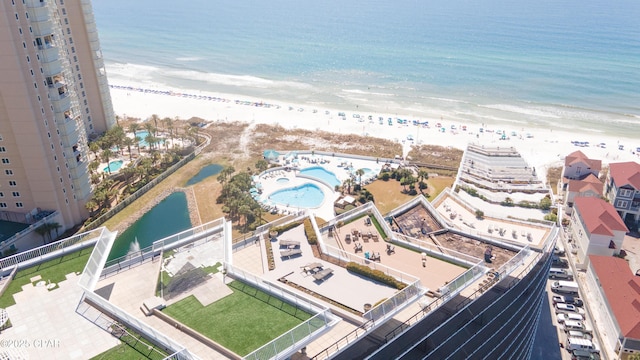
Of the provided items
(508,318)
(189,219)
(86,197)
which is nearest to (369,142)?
(189,219)

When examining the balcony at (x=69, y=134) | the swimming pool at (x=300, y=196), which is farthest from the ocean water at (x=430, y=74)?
the balcony at (x=69, y=134)

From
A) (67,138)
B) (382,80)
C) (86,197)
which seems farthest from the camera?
(382,80)

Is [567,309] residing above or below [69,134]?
below

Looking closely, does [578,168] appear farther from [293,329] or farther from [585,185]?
[293,329]

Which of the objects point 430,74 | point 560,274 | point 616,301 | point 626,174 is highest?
point 626,174

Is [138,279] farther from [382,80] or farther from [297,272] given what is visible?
[382,80]

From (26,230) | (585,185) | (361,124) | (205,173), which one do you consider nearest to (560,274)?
(585,185)

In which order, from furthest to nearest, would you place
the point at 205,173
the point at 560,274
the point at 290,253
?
the point at 205,173
the point at 560,274
the point at 290,253

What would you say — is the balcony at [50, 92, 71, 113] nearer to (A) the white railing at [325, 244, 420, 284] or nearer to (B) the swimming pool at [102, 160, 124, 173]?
(B) the swimming pool at [102, 160, 124, 173]
